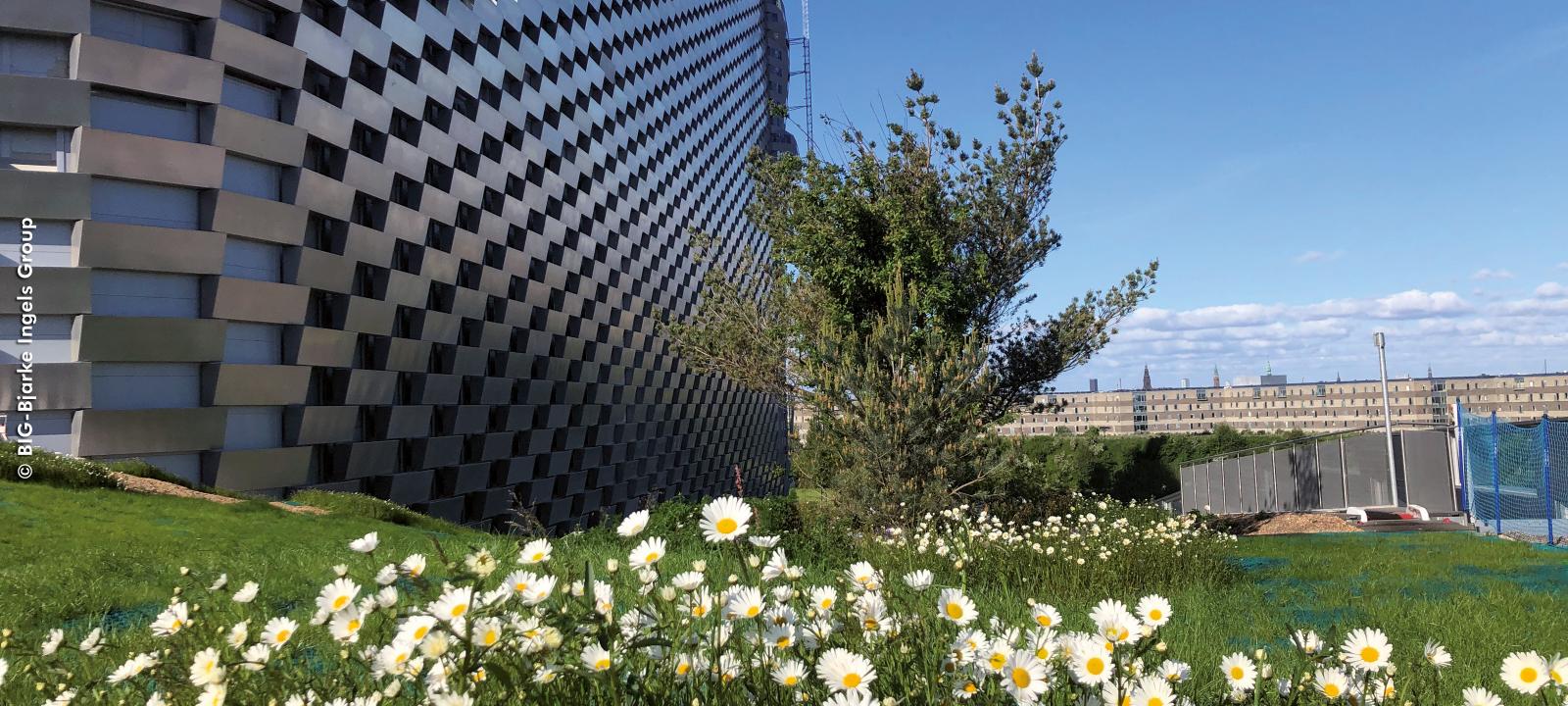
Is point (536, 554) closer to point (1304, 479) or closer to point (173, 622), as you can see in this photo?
point (173, 622)

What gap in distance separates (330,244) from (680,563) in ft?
35.3

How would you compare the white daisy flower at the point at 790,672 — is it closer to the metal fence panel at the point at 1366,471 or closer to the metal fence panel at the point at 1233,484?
the metal fence panel at the point at 1366,471

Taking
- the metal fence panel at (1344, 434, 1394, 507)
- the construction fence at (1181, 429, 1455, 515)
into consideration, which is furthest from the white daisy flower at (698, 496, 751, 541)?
the metal fence panel at (1344, 434, 1394, 507)

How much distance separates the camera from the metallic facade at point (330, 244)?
393 inches

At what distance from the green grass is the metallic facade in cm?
271

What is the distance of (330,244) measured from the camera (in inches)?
533

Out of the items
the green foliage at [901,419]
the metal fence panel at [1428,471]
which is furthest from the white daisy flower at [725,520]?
the metal fence panel at [1428,471]

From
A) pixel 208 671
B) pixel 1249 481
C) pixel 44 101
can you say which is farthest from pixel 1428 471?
pixel 44 101

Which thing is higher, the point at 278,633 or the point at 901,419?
the point at 901,419

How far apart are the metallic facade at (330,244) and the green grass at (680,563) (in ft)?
8.88

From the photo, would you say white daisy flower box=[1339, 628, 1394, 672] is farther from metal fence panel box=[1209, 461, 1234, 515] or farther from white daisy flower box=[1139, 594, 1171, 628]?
metal fence panel box=[1209, 461, 1234, 515]

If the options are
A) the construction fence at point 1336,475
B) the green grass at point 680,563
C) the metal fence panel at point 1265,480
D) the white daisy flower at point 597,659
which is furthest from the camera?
the metal fence panel at point 1265,480

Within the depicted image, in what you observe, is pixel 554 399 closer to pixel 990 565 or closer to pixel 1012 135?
pixel 1012 135

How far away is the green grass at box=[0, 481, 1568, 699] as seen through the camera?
4.48 metres
